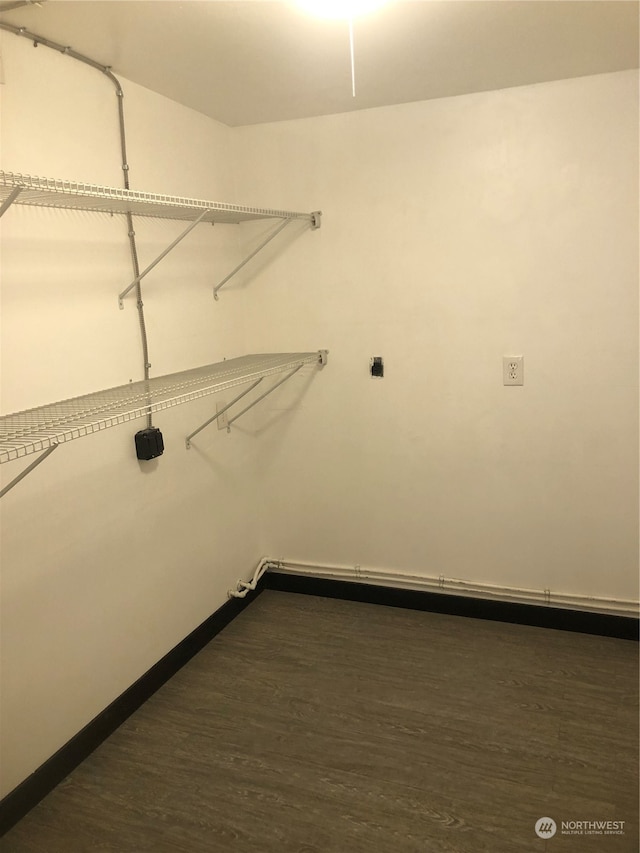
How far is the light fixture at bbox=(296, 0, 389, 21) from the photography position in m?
1.65

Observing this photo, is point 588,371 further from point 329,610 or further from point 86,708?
point 86,708

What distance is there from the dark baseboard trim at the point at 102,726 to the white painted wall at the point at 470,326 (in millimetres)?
778

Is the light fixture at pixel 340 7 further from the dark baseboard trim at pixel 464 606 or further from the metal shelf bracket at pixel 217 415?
the dark baseboard trim at pixel 464 606

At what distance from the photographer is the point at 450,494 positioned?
2883 mm

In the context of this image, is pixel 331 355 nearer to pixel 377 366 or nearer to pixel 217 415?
pixel 377 366

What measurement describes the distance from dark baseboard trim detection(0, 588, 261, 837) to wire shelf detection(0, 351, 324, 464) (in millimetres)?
1034

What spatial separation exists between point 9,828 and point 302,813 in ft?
Answer: 2.80

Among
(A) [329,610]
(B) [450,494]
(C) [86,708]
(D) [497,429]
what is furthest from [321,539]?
(C) [86,708]

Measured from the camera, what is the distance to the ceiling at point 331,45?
1725mm

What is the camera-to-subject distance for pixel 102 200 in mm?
1860

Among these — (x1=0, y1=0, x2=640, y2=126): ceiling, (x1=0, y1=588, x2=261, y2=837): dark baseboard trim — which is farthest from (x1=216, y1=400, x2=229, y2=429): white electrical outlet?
(x1=0, y1=0, x2=640, y2=126): ceiling

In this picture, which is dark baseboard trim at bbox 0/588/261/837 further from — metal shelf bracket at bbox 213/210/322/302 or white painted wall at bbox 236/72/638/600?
metal shelf bracket at bbox 213/210/322/302

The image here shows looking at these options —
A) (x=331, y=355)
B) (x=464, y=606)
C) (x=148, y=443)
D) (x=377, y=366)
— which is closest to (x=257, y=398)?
(x=331, y=355)

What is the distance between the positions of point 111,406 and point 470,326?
1585mm
